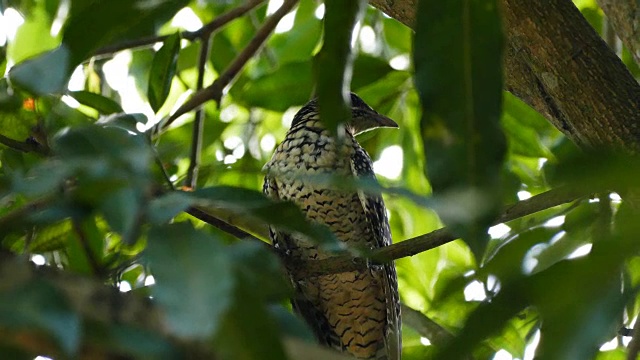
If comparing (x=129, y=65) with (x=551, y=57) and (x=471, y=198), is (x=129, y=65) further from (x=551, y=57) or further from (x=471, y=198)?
(x=471, y=198)

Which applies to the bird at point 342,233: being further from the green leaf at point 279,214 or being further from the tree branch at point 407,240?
the green leaf at point 279,214

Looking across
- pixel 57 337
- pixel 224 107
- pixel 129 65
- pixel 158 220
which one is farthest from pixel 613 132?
pixel 129 65

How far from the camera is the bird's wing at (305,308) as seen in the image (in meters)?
3.19

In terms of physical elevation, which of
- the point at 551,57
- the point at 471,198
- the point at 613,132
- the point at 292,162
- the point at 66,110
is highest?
the point at 471,198

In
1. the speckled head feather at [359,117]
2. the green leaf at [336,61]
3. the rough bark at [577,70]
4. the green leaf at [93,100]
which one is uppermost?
the green leaf at [336,61]

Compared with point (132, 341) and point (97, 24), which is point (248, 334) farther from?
point (97, 24)

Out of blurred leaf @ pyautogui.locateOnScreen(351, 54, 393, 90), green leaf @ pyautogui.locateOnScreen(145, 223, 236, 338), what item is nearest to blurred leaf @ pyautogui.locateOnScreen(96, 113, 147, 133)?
green leaf @ pyautogui.locateOnScreen(145, 223, 236, 338)

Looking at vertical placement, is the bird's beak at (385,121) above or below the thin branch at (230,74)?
below

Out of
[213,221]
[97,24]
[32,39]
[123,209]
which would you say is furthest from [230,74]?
[123,209]

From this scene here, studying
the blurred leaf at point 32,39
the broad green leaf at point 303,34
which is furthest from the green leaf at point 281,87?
the blurred leaf at point 32,39

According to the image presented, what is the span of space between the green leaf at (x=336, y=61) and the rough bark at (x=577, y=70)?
0.62 meters

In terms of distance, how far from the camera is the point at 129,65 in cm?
365

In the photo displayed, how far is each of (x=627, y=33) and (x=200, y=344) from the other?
48.8 inches

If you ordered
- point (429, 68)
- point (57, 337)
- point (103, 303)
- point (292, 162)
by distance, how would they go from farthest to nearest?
point (292, 162) → point (429, 68) → point (103, 303) → point (57, 337)
